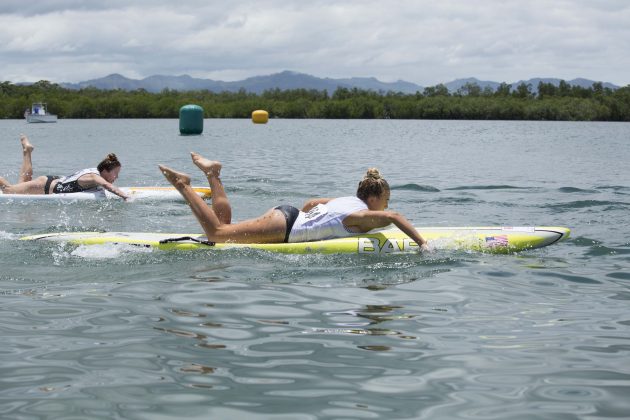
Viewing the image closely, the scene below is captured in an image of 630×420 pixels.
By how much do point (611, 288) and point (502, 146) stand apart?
3262 centimetres

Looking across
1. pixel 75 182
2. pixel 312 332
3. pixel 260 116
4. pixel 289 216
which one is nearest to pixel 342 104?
pixel 260 116

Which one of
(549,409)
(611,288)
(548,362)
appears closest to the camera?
(549,409)

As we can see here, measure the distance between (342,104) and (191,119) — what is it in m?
56.9

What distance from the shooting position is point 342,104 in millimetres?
102062

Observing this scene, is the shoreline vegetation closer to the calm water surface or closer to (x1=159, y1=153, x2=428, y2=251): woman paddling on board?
the calm water surface

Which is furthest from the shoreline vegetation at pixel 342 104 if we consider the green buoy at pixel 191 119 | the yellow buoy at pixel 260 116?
the green buoy at pixel 191 119

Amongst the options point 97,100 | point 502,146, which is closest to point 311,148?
point 502,146

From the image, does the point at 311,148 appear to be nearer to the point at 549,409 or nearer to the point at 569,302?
the point at 569,302

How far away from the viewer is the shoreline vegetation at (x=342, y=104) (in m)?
92.7

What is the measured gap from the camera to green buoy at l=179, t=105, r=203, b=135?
4612 centimetres

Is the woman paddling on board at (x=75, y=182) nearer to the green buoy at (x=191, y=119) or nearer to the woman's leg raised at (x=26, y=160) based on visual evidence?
the woman's leg raised at (x=26, y=160)

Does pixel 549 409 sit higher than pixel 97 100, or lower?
lower

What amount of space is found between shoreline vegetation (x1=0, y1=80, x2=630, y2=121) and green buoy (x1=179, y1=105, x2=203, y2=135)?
5014 cm

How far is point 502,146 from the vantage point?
3916 cm
